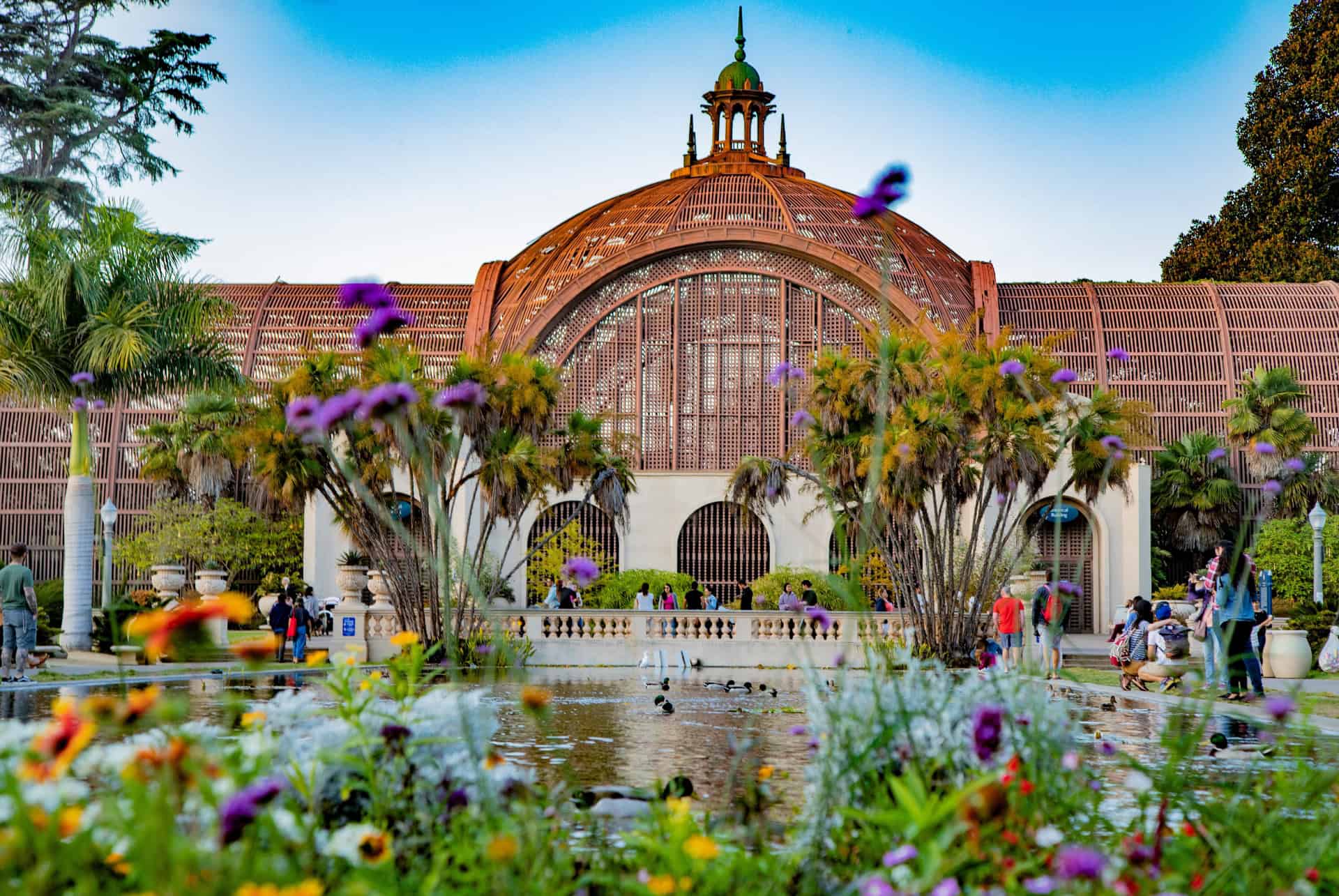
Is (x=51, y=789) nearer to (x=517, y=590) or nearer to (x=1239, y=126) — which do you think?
(x=517, y=590)

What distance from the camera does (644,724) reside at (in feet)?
41.7

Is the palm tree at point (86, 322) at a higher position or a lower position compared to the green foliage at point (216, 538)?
higher

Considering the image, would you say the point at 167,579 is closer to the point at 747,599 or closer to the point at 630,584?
the point at 630,584

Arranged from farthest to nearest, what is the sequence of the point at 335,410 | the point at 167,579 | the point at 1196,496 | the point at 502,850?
the point at 1196,496, the point at 167,579, the point at 335,410, the point at 502,850

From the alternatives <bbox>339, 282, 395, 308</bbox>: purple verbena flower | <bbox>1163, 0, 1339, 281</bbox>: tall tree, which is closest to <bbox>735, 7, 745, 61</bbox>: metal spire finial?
<bbox>1163, 0, 1339, 281</bbox>: tall tree

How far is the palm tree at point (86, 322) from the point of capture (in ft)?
66.5

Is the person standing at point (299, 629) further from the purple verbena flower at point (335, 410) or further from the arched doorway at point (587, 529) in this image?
the purple verbena flower at point (335, 410)

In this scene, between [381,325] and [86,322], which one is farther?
[86,322]

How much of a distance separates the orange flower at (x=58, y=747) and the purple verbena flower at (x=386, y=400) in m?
1.07

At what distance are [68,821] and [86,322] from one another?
1881 centimetres

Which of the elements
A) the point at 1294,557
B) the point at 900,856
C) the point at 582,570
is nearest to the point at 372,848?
the point at 900,856

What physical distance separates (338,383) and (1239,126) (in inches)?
1646

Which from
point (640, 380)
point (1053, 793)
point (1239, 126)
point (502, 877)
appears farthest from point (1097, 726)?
point (1239, 126)

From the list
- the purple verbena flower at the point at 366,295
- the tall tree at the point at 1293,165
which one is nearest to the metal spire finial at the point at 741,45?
the tall tree at the point at 1293,165
